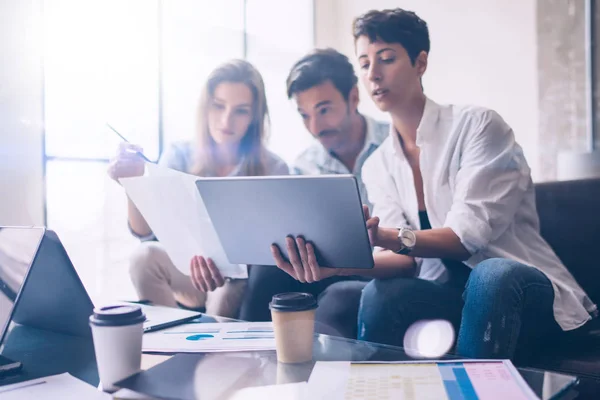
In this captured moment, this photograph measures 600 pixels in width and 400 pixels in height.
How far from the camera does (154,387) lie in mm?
563

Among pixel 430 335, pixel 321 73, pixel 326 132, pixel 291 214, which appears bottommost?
pixel 430 335

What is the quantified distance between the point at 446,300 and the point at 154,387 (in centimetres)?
59

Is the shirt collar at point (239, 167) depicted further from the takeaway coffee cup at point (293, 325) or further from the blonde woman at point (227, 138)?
the takeaway coffee cup at point (293, 325)

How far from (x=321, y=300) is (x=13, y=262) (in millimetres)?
651

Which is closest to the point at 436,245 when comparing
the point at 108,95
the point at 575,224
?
the point at 575,224

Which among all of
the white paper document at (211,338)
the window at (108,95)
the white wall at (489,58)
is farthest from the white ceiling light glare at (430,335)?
the white wall at (489,58)

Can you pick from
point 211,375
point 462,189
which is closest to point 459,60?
point 462,189

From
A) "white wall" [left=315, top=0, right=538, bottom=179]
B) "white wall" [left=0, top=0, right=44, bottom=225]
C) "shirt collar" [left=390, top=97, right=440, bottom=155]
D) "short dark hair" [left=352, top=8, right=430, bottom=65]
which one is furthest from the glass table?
"white wall" [left=315, top=0, right=538, bottom=179]

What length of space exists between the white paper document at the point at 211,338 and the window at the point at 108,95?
154 cm

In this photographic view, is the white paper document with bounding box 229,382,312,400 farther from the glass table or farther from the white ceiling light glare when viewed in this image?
the white ceiling light glare

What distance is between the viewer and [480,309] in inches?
31.9

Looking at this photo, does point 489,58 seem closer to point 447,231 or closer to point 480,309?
point 447,231

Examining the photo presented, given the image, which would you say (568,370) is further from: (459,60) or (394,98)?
(459,60)

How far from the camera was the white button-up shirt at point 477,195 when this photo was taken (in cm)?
101
